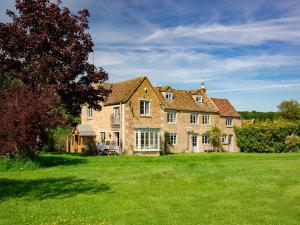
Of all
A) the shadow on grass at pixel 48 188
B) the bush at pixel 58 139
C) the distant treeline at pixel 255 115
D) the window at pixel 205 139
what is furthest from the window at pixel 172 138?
the distant treeline at pixel 255 115

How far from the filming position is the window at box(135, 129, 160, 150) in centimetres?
4312

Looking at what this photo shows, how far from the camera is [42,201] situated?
1291 centimetres

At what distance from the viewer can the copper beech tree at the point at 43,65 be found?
23.8m

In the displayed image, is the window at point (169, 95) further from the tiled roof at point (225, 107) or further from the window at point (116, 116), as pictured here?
the tiled roof at point (225, 107)

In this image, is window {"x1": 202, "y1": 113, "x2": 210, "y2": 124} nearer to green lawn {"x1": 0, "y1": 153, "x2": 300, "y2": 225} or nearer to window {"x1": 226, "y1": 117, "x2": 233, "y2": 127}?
window {"x1": 226, "y1": 117, "x2": 233, "y2": 127}

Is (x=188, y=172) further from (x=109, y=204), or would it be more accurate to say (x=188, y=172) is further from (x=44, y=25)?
(x=44, y=25)

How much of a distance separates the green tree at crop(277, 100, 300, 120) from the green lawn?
221 feet

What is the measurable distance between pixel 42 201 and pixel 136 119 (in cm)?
3051

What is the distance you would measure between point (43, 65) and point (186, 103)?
28754mm

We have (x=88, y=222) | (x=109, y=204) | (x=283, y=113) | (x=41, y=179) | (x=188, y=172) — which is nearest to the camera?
(x=88, y=222)

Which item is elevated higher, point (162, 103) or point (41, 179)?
point (162, 103)

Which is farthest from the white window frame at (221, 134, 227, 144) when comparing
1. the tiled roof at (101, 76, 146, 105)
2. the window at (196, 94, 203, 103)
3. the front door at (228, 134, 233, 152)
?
the tiled roof at (101, 76, 146, 105)

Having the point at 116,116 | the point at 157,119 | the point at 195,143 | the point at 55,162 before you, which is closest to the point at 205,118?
the point at 195,143

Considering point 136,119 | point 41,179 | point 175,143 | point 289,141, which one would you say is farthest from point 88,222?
point 289,141
